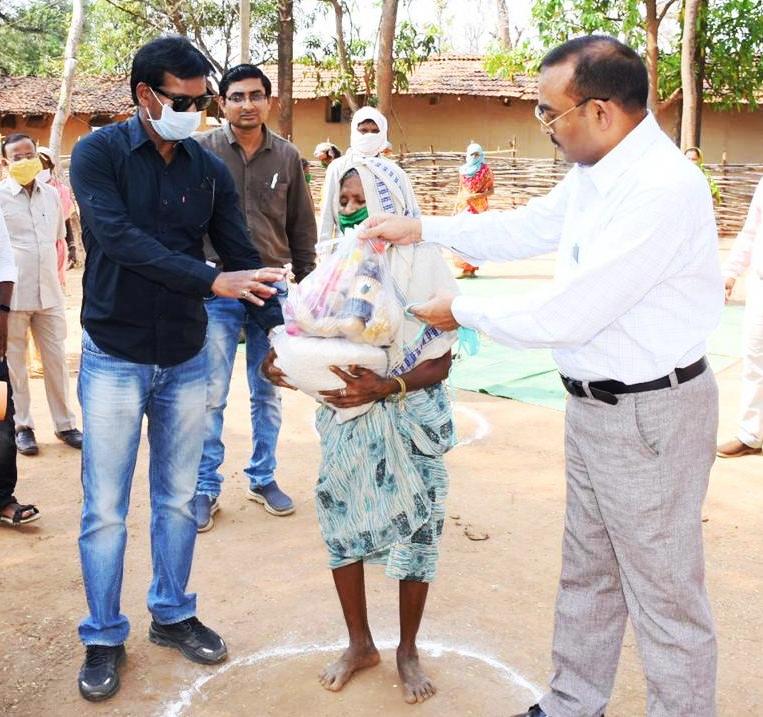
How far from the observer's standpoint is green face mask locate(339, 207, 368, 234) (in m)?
3.08

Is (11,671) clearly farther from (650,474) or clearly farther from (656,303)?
(656,303)

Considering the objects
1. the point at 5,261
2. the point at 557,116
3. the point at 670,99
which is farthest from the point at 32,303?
the point at 670,99

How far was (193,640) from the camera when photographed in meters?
3.25

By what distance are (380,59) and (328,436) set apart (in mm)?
12392

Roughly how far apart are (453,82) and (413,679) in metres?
24.9

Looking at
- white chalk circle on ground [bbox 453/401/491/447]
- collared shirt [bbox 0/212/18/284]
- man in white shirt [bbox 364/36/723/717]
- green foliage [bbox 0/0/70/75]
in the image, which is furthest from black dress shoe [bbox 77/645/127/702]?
green foliage [bbox 0/0/70/75]

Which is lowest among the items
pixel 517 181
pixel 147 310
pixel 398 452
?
pixel 398 452

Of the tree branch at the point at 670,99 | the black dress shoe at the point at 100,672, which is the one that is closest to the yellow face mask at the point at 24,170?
the black dress shoe at the point at 100,672

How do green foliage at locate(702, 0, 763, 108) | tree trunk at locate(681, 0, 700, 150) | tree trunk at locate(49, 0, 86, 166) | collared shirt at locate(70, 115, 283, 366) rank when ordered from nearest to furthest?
collared shirt at locate(70, 115, 283, 366), tree trunk at locate(49, 0, 86, 166), tree trunk at locate(681, 0, 700, 150), green foliage at locate(702, 0, 763, 108)

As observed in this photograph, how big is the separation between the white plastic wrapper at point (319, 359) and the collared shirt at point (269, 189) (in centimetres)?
178

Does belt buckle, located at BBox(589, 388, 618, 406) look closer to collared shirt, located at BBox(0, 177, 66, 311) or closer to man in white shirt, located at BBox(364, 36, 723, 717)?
man in white shirt, located at BBox(364, 36, 723, 717)

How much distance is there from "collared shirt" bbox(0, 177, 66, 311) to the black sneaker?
2826 mm

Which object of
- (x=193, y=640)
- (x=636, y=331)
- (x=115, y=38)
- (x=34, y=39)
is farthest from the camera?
(x=34, y=39)

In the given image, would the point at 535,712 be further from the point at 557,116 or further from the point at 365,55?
the point at 365,55
